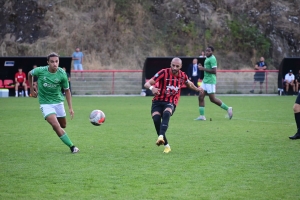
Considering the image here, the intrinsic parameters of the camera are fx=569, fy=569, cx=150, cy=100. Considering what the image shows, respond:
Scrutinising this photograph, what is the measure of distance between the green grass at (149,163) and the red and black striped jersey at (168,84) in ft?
2.99

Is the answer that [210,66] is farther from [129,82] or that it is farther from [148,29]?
[148,29]

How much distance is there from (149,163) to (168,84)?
1967 millimetres

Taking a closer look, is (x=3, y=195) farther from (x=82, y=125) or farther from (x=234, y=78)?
(x=234, y=78)

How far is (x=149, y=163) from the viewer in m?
8.35

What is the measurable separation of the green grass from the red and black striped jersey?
0.91 metres

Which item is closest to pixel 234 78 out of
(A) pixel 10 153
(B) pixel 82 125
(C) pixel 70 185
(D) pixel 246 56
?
(D) pixel 246 56

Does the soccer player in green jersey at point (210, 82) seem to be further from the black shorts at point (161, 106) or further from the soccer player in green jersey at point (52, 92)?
the soccer player in green jersey at point (52, 92)

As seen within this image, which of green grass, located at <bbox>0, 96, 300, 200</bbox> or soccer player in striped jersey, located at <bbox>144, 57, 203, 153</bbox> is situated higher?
soccer player in striped jersey, located at <bbox>144, 57, 203, 153</bbox>

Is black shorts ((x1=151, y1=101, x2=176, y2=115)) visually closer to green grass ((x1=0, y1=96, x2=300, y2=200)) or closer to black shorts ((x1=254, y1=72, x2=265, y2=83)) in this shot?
green grass ((x1=0, y1=96, x2=300, y2=200))

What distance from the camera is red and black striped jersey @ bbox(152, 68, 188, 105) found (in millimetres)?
9852

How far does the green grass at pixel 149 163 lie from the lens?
6488 millimetres

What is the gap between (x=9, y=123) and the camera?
14.8 metres

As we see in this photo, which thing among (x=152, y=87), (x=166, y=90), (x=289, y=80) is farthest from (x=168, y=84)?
(x=289, y=80)

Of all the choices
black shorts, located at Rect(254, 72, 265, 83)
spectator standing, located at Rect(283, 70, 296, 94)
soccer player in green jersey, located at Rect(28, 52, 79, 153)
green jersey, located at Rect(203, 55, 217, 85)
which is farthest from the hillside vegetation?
soccer player in green jersey, located at Rect(28, 52, 79, 153)
